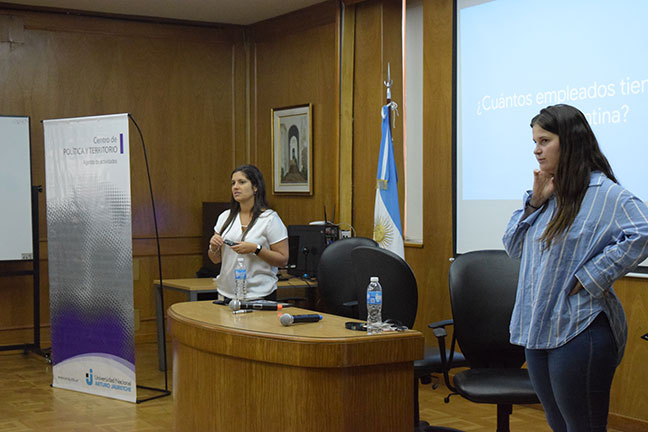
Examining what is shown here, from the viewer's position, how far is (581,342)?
2.44 meters

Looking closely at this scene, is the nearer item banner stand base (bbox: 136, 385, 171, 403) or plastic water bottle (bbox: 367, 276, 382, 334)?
plastic water bottle (bbox: 367, 276, 382, 334)

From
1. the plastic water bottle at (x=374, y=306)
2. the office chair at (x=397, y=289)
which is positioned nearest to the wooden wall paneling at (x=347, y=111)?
the office chair at (x=397, y=289)

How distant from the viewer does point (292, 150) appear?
24.3 feet

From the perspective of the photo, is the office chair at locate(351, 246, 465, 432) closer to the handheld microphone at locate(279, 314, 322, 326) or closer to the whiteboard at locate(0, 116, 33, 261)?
the handheld microphone at locate(279, 314, 322, 326)

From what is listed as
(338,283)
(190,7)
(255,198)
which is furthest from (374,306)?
(190,7)

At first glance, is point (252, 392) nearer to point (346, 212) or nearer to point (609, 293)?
point (609, 293)

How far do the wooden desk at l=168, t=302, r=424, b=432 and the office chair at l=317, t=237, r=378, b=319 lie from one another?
1460 mm

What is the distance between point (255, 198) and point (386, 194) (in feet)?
4.90

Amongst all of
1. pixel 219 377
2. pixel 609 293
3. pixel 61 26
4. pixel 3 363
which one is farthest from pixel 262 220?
pixel 61 26

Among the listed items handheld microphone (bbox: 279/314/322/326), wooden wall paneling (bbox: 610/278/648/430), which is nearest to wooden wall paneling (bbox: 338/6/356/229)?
wooden wall paneling (bbox: 610/278/648/430)

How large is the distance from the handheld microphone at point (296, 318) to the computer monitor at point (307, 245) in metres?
2.52

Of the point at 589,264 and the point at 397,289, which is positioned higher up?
the point at 589,264

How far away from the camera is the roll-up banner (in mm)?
5289

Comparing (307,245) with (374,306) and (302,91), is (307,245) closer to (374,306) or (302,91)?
(302,91)
